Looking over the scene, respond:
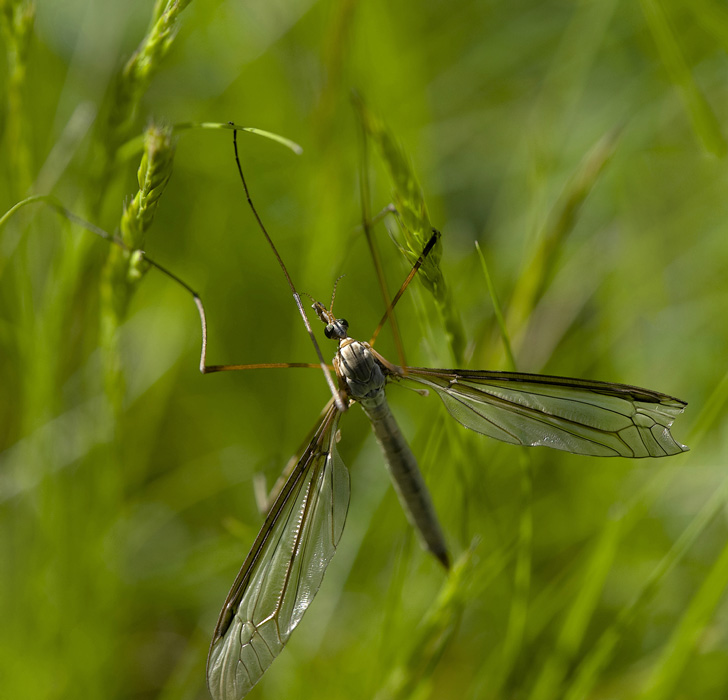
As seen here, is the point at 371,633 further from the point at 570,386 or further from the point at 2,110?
the point at 2,110

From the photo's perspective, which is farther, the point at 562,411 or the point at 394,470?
the point at 394,470

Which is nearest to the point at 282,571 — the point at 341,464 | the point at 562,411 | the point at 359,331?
the point at 341,464

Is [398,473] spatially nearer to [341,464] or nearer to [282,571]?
[341,464]

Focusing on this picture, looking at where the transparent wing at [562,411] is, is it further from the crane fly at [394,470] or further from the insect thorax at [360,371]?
the insect thorax at [360,371]

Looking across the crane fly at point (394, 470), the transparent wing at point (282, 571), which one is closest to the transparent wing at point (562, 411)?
the crane fly at point (394, 470)

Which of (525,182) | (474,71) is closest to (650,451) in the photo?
(525,182)

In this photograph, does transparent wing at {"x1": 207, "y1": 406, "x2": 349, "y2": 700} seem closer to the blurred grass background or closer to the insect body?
the insect body

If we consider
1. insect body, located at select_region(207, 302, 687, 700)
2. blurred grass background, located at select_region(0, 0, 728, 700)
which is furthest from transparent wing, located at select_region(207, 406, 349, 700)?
blurred grass background, located at select_region(0, 0, 728, 700)
